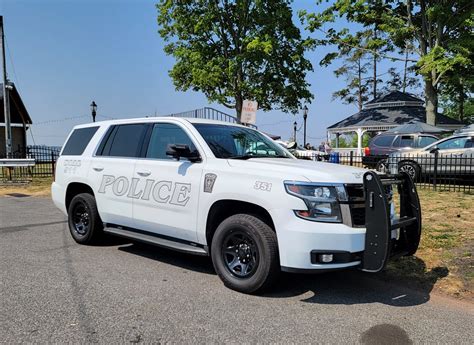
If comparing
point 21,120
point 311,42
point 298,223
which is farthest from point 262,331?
point 21,120

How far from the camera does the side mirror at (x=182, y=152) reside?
473 cm

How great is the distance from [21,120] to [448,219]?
119ft

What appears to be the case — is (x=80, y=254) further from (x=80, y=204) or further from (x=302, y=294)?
(x=302, y=294)

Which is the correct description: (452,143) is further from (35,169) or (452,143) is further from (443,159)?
(35,169)

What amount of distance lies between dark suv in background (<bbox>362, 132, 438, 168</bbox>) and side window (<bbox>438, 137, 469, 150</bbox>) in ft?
7.60

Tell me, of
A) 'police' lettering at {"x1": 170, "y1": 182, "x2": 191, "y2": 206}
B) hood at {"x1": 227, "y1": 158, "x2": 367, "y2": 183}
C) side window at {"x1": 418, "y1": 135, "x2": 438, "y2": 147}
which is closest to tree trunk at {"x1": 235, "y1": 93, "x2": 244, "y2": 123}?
side window at {"x1": 418, "y1": 135, "x2": 438, "y2": 147}

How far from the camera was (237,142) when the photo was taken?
539 centimetres

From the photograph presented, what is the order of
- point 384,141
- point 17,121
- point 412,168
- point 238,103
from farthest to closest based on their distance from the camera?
point 17,121 → point 238,103 → point 384,141 → point 412,168

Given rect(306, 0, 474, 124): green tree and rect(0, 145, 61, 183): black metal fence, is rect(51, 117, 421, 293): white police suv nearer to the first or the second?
rect(0, 145, 61, 183): black metal fence

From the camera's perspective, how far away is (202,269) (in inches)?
211

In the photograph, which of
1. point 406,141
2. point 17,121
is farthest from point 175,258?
Answer: point 17,121

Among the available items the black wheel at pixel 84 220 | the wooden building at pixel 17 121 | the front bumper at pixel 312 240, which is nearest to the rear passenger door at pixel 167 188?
the black wheel at pixel 84 220

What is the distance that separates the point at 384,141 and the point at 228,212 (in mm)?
14468

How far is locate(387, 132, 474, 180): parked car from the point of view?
12672 mm
